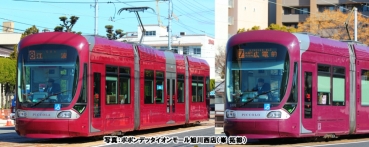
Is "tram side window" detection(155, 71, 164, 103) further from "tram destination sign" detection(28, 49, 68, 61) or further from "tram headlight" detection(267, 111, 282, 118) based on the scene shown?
"tram headlight" detection(267, 111, 282, 118)

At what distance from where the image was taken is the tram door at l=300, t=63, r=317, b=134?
64.5 feet

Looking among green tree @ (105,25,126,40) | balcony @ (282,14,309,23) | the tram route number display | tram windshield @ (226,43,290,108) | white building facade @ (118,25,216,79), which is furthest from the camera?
white building facade @ (118,25,216,79)

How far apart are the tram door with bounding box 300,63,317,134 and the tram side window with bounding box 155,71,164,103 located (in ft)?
25.5

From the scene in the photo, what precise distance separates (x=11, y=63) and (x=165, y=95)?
20.7m

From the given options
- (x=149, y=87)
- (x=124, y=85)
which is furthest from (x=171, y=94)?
(x=124, y=85)

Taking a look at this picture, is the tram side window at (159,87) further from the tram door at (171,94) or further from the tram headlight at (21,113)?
the tram headlight at (21,113)

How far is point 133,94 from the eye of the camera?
23.8 metres

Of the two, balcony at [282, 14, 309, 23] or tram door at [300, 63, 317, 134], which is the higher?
balcony at [282, 14, 309, 23]

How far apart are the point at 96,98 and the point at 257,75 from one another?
5.19m

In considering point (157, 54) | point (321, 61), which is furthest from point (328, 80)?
point (157, 54)

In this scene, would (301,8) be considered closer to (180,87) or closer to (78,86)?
(180,87)

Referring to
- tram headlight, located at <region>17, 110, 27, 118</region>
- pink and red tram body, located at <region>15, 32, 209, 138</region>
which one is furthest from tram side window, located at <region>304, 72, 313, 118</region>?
tram headlight, located at <region>17, 110, 27, 118</region>

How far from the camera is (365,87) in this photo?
934 inches

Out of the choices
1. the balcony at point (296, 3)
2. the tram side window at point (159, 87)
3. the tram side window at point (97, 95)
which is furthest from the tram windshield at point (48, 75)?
the balcony at point (296, 3)
